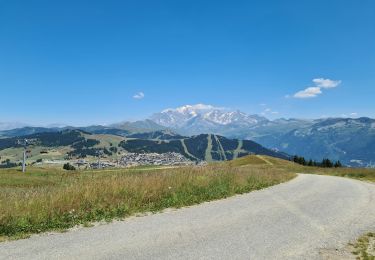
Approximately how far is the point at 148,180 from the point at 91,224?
245 inches

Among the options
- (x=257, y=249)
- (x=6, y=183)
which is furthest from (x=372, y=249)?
(x=6, y=183)

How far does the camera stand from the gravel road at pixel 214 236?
945cm

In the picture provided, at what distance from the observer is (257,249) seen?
33.4 ft

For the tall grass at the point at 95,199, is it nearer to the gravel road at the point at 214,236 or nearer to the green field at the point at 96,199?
the green field at the point at 96,199

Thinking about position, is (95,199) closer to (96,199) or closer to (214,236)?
(96,199)

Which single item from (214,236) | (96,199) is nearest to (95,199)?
(96,199)

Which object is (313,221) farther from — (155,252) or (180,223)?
(155,252)

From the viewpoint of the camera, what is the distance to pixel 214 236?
11.4 m

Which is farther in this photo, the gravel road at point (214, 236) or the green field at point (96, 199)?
the green field at point (96, 199)

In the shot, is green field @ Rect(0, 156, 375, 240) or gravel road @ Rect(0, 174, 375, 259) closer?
gravel road @ Rect(0, 174, 375, 259)

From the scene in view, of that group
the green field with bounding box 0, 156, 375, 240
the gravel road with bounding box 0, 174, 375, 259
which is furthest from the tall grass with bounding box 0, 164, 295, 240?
the gravel road with bounding box 0, 174, 375, 259

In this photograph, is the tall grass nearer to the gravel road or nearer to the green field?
the green field

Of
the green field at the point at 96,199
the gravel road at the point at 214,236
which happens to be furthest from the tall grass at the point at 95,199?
the gravel road at the point at 214,236

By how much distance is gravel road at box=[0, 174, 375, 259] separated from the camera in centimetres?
945
